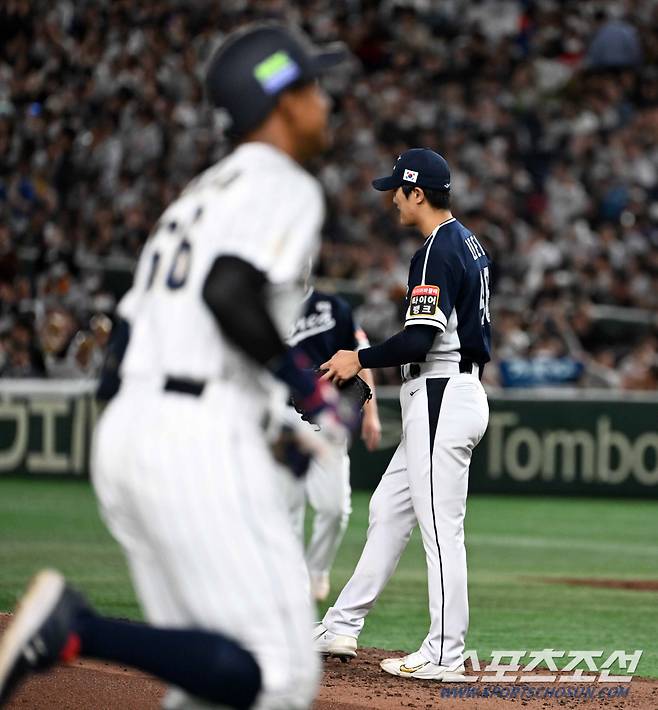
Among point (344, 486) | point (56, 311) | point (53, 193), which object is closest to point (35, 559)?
point (344, 486)

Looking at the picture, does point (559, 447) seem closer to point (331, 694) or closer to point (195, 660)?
point (331, 694)

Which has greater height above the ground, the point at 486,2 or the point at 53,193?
the point at 486,2

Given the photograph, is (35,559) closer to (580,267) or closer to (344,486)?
(344,486)

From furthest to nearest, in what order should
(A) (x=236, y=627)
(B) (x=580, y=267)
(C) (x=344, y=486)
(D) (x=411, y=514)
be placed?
(B) (x=580, y=267) → (C) (x=344, y=486) → (D) (x=411, y=514) → (A) (x=236, y=627)

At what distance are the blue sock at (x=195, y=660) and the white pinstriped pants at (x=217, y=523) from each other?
0.04m

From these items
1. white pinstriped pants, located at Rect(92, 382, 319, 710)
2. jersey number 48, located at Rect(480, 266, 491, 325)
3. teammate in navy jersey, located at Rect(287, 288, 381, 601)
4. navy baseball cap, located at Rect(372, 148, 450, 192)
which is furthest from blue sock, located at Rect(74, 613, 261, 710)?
teammate in navy jersey, located at Rect(287, 288, 381, 601)

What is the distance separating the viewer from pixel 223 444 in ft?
→ 10.3

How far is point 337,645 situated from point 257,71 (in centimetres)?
344

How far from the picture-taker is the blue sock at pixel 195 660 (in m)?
3.02

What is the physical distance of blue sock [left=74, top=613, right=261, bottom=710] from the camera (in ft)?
9.91

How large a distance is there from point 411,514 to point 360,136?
13.8 m

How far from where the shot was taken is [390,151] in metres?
19.9

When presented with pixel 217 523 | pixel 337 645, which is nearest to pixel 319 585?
pixel 337 645

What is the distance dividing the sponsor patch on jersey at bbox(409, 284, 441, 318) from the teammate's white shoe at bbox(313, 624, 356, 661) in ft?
4.93
